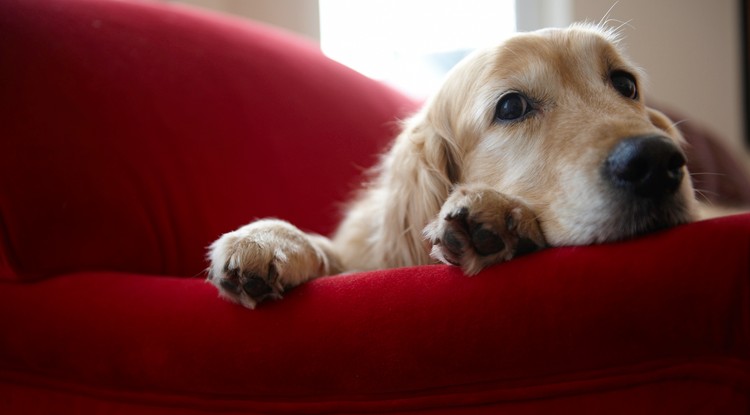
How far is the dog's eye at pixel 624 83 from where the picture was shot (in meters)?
1.82

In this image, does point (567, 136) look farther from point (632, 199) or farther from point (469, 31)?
point (469, 31)

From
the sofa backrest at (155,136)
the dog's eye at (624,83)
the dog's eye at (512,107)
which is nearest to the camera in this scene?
the sofa backrest at (155,136)

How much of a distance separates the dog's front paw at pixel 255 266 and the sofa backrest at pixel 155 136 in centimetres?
43

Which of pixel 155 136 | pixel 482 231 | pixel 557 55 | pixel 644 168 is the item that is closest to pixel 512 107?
pixel 557 55

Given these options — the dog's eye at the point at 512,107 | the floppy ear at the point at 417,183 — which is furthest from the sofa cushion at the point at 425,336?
the dog's eye at the point at 512,107

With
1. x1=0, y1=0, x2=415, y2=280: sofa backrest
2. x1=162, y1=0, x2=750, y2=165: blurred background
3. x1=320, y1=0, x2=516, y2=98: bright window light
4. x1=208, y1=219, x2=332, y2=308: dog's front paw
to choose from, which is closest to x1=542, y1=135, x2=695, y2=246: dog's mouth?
x1=208, y1=219, x2=332, y2=308: dog's front paw

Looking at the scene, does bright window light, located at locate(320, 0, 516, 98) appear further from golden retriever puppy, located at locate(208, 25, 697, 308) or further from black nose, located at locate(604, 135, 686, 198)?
black nose, located at locate(604, 135, 686, 198)

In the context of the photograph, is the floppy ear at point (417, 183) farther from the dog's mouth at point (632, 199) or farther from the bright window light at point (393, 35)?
the bright window light at point (393, 35)

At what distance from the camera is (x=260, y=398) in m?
1.19

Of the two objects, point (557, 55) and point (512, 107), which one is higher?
point (557, 55)

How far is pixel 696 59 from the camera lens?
492 cm

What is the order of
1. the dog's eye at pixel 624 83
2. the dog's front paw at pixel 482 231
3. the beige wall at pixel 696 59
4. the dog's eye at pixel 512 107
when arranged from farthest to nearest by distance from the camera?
the beige wall at pixel 696 59 < the dog's eye at pixel 624 83 < the dog's eye at pixel 512 107 < the dog's front paw at pixel 482 231

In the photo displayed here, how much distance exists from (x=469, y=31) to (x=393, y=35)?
0.57 metres

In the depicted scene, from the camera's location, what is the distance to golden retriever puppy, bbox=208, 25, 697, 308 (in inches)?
48.6
